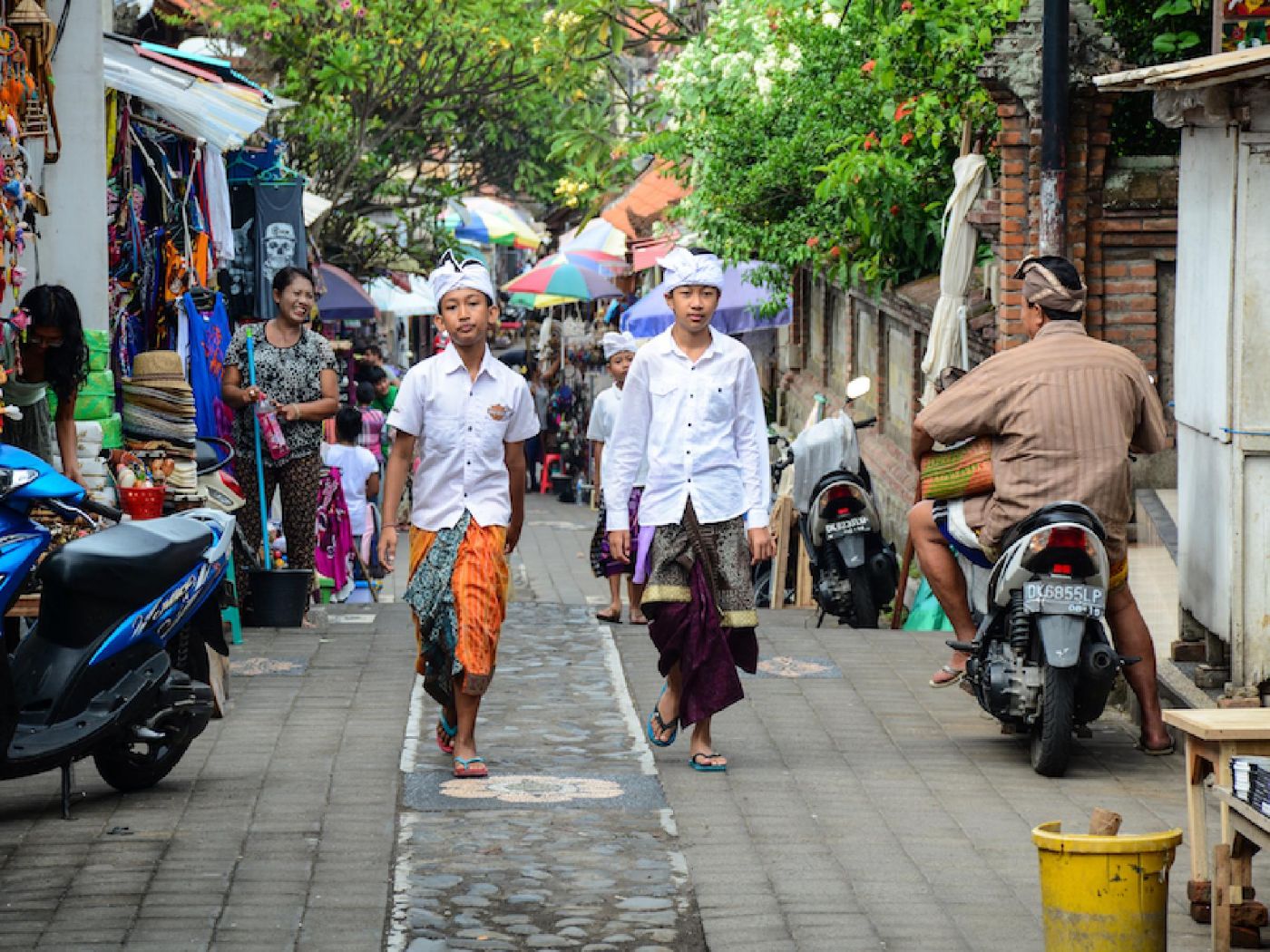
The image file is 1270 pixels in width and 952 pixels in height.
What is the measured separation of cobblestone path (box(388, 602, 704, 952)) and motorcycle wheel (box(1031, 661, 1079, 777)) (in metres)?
→ 1.48

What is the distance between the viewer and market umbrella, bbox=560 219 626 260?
31211 millimetres

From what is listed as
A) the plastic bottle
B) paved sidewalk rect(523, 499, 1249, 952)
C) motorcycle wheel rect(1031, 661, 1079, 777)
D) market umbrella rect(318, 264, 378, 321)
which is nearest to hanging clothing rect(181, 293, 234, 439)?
the plastic bottle

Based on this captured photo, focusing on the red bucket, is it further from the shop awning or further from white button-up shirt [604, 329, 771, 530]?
the shop awning

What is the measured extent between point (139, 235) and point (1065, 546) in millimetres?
6684

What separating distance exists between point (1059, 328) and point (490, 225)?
35747mm

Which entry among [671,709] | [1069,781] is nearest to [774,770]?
[671,709]

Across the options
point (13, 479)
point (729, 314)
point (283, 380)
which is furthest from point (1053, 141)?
point (729, 314)

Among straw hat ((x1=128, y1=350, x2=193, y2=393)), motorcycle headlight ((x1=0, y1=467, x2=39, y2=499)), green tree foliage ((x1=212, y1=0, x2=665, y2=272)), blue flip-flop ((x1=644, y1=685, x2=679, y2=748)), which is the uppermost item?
green tree foliage ((x1=212, y1=0, x2=665, y2=272))

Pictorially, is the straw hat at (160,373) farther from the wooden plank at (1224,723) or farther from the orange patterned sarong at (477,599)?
the wooden plank at (1224,723)

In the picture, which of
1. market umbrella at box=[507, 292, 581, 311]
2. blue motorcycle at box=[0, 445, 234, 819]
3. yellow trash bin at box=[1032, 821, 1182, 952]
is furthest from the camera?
market umbrella at box=[507, 292, 581, 311]

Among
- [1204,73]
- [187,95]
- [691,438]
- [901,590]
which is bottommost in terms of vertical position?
[901,590]

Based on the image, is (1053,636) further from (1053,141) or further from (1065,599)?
(1053,141)

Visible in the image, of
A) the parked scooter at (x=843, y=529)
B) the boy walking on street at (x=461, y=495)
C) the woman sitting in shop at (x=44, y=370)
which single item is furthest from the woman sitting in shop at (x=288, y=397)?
the boy walking on street at (x=461, y=495)

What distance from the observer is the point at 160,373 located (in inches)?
418
